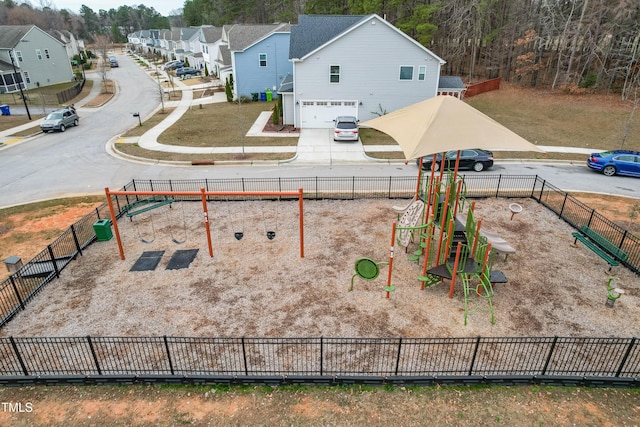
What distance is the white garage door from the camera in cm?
3125

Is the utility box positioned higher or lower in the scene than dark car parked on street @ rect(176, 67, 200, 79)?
lower

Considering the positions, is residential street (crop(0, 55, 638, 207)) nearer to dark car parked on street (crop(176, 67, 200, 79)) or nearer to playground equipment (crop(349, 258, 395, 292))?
playground equipment (crop(349, 258, 395, 292))

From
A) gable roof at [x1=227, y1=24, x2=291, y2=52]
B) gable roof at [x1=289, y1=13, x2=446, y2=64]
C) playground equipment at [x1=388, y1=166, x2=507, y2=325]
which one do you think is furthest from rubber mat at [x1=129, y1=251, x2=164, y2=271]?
gable roof at [x1=227, y1=24, x2=291, y2=52]

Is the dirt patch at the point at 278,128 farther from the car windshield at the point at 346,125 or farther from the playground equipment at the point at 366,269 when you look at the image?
the playground equipment at the point at 366,269

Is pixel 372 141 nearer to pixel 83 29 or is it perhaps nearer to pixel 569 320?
pixel 569 320

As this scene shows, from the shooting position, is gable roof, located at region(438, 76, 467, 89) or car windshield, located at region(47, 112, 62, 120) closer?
car windshield, located at region(47, 112, 62, 120)

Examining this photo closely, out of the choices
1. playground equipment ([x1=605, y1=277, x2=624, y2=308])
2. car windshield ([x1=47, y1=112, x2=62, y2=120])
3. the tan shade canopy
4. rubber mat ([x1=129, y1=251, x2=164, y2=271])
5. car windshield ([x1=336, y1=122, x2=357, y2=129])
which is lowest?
rubber mat ([x1=129, y1=251, x2=164, y2=271])

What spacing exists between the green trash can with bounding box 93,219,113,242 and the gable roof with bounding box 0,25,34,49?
1979 inches

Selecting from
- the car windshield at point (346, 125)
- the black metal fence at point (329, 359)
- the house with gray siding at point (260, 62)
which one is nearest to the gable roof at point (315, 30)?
the car windshield at point (346, 125)

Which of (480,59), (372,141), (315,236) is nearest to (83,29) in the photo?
(480,59)

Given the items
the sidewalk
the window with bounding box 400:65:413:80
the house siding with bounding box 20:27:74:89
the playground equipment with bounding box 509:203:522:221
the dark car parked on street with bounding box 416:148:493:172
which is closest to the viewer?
the playground equipment with bounding box 509:203:522:221

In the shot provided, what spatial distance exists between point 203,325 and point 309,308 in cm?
297

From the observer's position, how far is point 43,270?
41.8 ft

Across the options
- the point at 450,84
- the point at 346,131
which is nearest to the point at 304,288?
the point at 346,131
